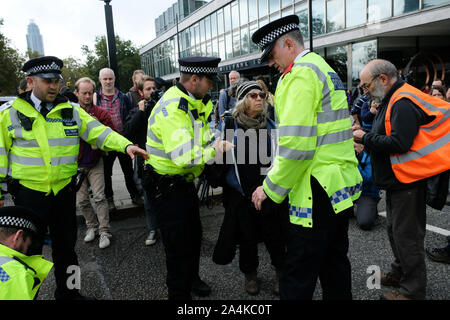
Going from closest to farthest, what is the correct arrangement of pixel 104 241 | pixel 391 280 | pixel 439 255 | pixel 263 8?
pixel 391 280
pixel 439 255
pixel 104 241
pixel 263 8

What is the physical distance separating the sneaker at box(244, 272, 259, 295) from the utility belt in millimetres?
1125

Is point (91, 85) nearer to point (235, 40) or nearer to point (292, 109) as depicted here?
point (292, 109)

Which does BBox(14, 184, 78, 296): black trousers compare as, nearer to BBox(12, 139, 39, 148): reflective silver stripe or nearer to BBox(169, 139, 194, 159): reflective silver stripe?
BBox(12, 139, 39, 148): reflective silver stripe

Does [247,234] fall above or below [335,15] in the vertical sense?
below

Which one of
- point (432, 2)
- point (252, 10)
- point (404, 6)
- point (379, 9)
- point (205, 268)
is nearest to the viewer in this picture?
point (205, 268)

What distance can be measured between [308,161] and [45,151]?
2081 mm

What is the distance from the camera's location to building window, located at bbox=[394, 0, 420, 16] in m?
12.4

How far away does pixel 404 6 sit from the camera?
12781 mm

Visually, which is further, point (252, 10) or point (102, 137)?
point (252, 10)

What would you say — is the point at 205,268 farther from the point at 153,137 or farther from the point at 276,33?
the point at 276,33

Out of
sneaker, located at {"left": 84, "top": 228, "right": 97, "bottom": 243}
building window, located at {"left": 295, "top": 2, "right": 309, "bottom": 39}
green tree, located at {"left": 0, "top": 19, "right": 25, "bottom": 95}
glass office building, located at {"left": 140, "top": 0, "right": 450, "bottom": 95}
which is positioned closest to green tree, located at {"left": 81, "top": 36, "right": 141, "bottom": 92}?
green tree, located at {"left": 0, "top": 19, "right": 25, "bottom": 95}

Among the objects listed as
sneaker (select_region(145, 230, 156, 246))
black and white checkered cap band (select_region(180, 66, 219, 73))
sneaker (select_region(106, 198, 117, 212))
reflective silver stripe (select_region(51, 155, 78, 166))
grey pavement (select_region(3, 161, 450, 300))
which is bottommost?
grey pavement (select_region(3, 161, 450, 300))

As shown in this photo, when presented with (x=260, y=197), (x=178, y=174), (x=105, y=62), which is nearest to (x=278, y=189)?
(x=260, y=197)
